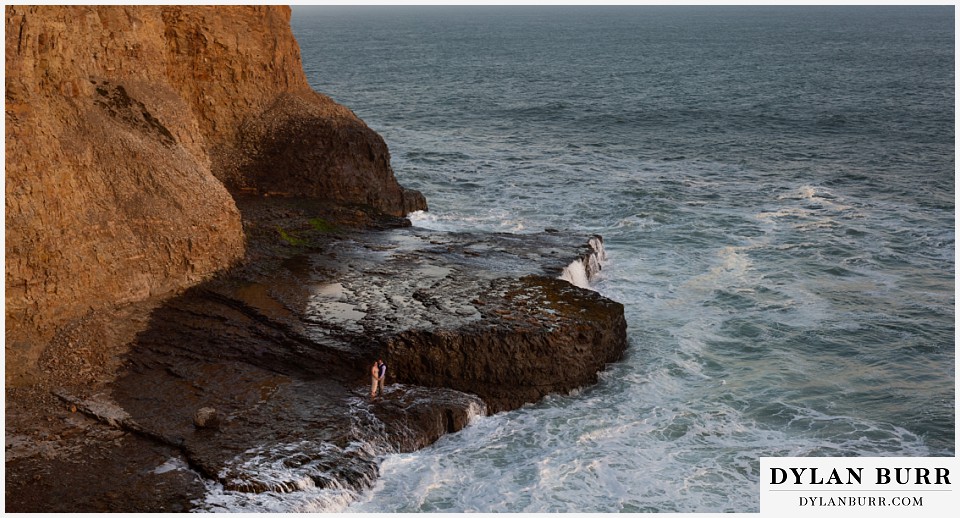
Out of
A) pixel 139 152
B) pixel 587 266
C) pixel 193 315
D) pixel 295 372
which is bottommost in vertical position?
pixel 587 266

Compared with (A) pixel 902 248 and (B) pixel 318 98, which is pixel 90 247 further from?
(A) pixel 902 248

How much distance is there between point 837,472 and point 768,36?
155 meters

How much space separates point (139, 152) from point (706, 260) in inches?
754

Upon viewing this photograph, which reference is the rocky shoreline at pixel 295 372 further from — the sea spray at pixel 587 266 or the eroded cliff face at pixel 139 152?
the eroded cliff face at pixel 139 152

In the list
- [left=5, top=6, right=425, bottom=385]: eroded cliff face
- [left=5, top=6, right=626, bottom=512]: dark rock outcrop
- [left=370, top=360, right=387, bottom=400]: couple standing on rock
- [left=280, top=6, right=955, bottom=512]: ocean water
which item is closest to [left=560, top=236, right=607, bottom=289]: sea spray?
[left=5, top=6, right=626, bottom=512]: dark rock outcrop

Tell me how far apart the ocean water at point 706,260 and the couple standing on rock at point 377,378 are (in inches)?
71.0

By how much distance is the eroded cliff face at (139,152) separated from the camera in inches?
963

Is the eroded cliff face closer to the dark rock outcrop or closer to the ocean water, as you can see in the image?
the dark rock outcrop

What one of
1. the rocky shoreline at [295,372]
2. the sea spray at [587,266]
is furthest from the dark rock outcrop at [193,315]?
the sea spray at [587,266]

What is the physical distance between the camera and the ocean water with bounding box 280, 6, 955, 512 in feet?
75.4

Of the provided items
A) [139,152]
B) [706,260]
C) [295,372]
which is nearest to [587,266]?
[706,260]

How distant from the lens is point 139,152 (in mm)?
27703

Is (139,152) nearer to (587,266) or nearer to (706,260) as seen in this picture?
(587,266)

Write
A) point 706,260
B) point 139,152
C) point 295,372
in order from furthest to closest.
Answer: point 706,260
point 139,152
point 295,372
